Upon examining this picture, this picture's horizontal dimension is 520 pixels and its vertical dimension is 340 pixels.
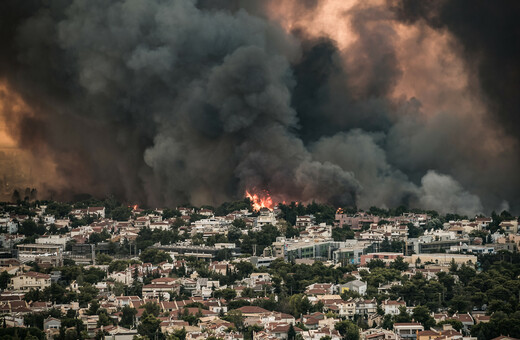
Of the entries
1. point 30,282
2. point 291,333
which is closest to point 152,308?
point 291,333

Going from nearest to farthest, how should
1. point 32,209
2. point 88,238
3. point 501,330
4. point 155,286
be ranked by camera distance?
point 501,330, point 155,286, point 88,238, point 32,209

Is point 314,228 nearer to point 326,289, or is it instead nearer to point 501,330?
point 326,289

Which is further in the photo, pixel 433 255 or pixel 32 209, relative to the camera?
pixel 32 209

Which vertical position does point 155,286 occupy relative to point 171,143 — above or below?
below

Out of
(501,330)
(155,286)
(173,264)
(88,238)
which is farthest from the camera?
(88,238)

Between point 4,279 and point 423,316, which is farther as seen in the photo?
point 4,279

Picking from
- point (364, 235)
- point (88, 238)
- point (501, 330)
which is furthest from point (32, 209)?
point (501, 330)

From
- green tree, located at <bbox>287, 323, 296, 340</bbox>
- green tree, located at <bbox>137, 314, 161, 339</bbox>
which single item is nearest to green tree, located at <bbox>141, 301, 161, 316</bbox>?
green tree, located at <bbox>137, 314, 161, 339</bbox>

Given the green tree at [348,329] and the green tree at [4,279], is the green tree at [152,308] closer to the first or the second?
the green tree at [348,329]

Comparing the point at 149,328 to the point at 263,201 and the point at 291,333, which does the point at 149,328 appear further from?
the point at 263,201

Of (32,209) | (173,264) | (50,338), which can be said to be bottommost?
(50,338)

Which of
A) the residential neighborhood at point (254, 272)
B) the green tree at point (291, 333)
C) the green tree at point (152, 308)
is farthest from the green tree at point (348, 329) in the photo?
the green tree at point (152, 308)
